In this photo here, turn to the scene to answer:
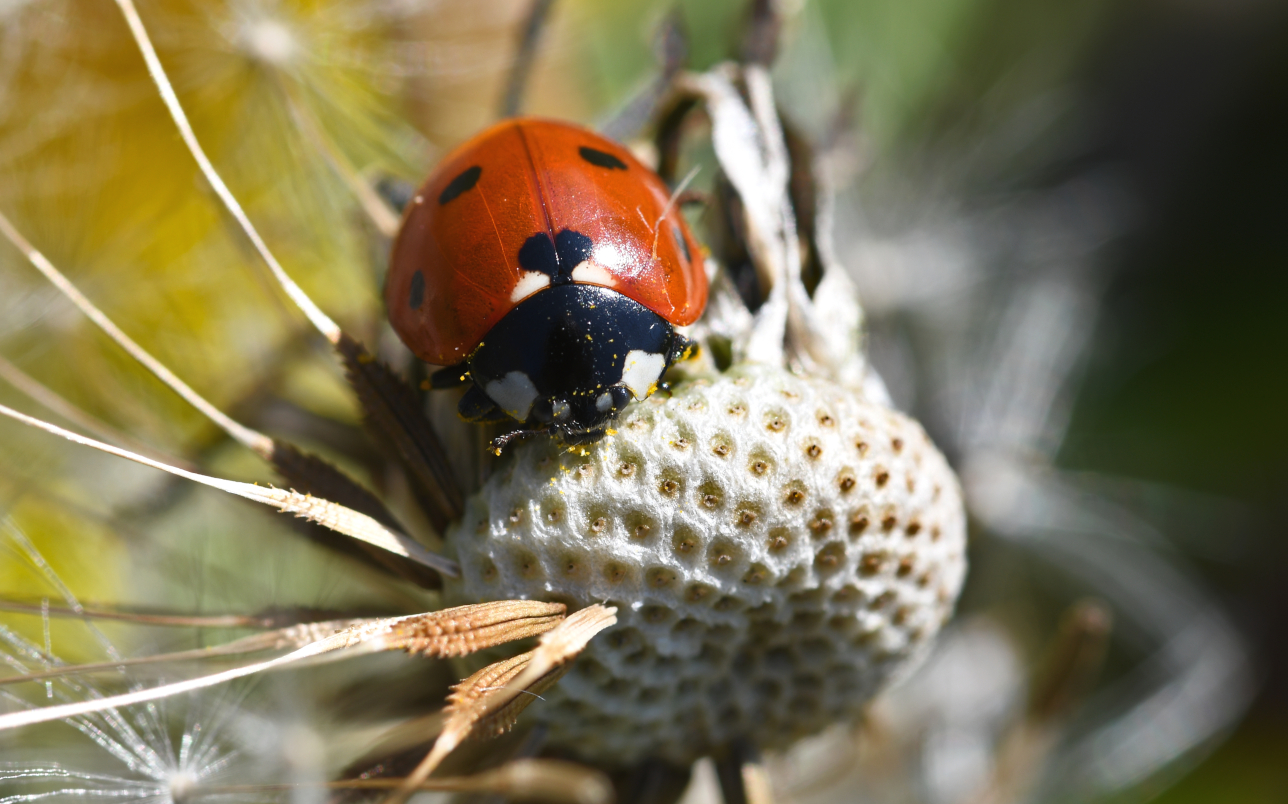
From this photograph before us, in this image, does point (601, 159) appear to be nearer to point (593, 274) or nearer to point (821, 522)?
point (593, 274)

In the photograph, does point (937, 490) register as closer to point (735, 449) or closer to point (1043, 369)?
point (735, 449)

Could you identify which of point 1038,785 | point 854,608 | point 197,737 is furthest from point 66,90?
point 1038,785

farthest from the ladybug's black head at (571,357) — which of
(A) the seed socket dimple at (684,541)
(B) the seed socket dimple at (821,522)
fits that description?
(B) the seed socket dimple at (821,522)

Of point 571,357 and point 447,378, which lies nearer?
point 571,357

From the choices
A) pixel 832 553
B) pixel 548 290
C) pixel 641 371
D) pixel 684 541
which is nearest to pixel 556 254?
pixel 548 290

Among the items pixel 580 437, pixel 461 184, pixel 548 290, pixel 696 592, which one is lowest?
pixel 696 592

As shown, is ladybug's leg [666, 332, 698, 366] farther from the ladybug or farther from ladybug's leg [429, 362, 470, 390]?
→ ladybug's leg [429, 362, 470, 390]

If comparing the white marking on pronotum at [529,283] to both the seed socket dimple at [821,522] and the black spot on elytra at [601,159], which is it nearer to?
the black spot on elytra at [601,159]
